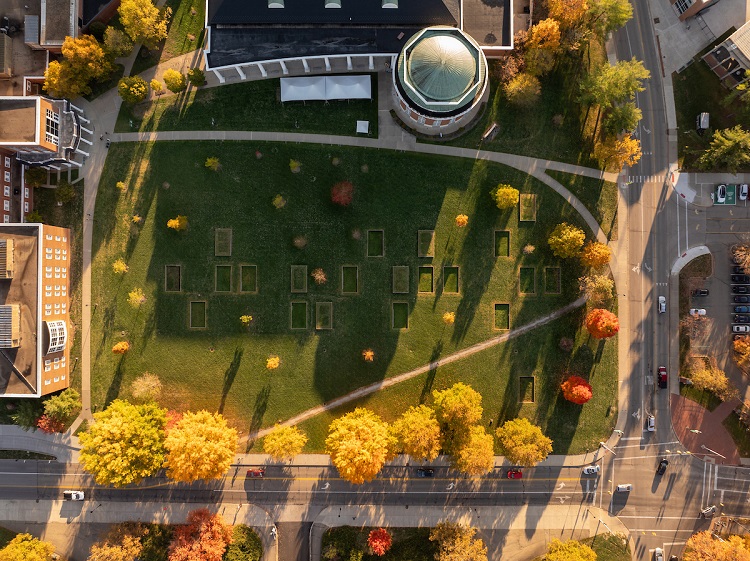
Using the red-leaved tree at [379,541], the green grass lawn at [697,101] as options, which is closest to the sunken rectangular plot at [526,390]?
the red-leaved tree at [379,541]

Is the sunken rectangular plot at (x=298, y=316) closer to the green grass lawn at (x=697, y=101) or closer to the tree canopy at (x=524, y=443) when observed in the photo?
the tree canopy at (x=524, y=443)

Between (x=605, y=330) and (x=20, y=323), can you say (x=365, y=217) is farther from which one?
(x=20, y=323)

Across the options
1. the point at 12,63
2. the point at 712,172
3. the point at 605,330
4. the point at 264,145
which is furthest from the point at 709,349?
the point at 12,63

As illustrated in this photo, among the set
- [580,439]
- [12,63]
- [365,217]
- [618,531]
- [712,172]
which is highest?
[12,63]

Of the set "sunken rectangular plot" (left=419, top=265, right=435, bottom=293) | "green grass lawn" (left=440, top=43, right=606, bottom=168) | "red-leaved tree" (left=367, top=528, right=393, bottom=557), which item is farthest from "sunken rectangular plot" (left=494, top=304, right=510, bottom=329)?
"red-leaved tree" (left=367, top=528, right=393, bottom=557)

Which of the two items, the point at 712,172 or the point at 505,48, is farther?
the point at 712,172

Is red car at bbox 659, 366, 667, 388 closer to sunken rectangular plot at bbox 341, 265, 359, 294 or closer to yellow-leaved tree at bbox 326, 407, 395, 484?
yellow-leaved tree at bbox 326, 407, 395, 484

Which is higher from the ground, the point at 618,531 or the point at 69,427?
the point at 69,427

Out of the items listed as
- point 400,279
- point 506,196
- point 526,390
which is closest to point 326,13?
point 506,196
